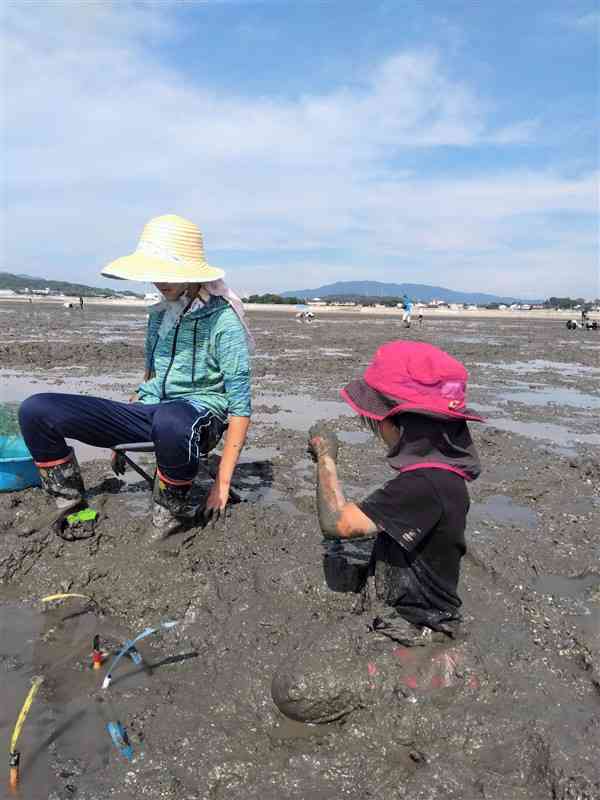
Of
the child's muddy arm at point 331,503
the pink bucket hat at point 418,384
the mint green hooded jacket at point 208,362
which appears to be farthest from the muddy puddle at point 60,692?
the pink bucket hat at point 418,384

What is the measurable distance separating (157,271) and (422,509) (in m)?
2.11

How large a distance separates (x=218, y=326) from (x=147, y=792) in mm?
2472

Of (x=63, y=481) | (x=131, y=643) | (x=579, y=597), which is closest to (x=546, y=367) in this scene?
(x=579, y=597)

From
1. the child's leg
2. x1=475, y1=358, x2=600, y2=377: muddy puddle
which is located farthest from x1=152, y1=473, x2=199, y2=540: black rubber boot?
x1=475, y1=358, x2=600, y2=377: muddy puddle

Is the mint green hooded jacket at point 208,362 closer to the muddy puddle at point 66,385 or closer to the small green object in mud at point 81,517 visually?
the small green object in mud at point 81,517

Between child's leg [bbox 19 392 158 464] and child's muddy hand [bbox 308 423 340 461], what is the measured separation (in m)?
1.32

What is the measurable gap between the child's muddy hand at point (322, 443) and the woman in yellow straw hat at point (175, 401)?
918 millimetres

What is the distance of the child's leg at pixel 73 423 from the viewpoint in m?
3.52

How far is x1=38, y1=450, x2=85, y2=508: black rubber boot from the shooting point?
3662 millimetres

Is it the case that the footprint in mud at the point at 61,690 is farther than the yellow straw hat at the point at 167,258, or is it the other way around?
the yellow straw hat at the point at 167,258

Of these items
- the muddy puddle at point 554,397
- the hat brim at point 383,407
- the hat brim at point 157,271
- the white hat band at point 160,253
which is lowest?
the muddy puddle at point 554,397

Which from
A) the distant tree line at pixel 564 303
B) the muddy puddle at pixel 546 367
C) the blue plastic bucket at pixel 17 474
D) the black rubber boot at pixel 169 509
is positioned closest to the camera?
the black rubber boot at pixel 169 509

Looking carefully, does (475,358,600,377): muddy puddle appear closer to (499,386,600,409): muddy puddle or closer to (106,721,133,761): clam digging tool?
(499,386,600,409): muddy puddle

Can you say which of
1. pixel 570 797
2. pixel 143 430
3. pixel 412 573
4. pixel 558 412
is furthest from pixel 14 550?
pixel 558 412
